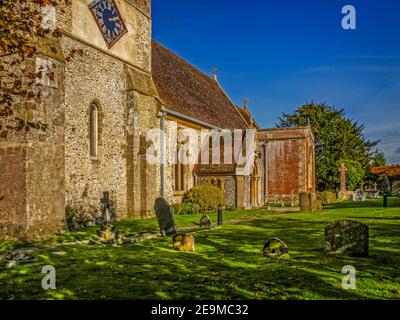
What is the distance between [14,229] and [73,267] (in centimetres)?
537

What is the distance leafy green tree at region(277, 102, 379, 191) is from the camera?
5034 centimetres

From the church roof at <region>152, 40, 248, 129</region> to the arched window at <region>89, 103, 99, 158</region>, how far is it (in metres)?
5.46

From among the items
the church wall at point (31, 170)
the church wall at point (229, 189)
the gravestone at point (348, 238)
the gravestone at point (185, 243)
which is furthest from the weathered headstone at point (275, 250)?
the church wall at point (229, 189)

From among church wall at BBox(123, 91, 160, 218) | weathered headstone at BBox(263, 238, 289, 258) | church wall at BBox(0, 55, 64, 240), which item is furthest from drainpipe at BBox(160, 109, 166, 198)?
weathered headstone at BBox(263, 238, 289, 258)

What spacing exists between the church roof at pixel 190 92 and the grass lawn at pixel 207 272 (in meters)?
13.5

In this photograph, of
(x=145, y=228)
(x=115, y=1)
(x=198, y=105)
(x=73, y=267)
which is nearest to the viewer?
(x=73, y=267)

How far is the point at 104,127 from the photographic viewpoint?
18.5m

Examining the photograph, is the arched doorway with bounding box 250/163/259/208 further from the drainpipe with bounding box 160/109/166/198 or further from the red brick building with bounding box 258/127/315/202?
the drainpipe with bounding box 160/109/166/198

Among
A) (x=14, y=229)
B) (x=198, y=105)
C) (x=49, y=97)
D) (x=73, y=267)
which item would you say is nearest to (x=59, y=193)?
(x=14, y=229)

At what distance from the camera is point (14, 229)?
1305cm

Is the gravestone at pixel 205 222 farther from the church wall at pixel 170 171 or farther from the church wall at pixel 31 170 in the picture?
the church wall at pixel 170 171

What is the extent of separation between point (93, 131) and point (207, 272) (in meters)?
11.6

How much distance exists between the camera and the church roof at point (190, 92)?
2512 centimetres
